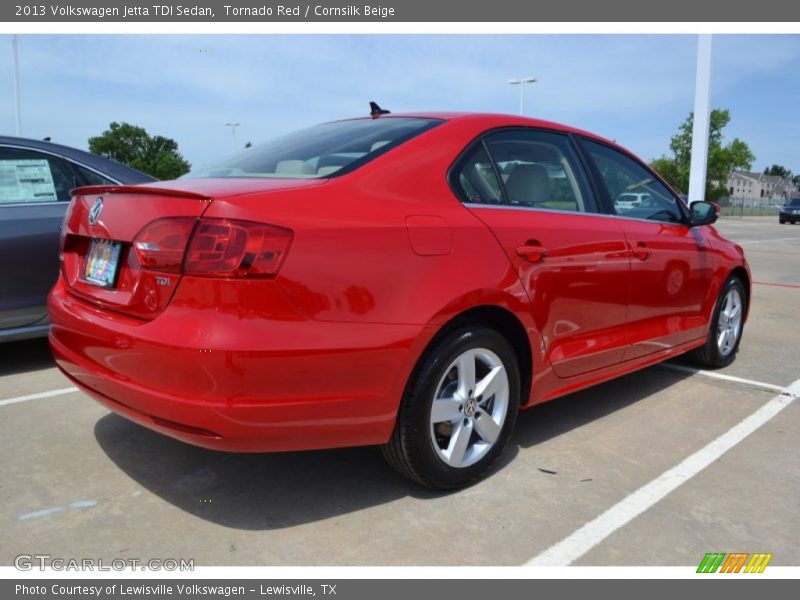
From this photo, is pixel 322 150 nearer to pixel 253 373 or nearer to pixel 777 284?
pixel 253 373

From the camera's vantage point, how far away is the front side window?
3862 mm

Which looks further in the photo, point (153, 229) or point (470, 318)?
point (470, 318)

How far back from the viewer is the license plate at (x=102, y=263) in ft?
8.71

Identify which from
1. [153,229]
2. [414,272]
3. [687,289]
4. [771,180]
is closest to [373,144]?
[414,272]

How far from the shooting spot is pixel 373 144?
2.98 m

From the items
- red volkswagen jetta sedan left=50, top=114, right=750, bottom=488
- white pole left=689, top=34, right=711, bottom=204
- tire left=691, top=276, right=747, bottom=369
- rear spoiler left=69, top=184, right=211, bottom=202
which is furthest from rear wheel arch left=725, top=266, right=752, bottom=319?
white pole left=689, top=34, right=711, bottom=204

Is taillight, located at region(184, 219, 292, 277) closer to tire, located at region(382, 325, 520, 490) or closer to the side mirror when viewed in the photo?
tire, located at region(382, 325, 520, 490)

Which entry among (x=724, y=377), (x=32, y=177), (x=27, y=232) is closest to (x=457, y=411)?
(x=724, y=377)

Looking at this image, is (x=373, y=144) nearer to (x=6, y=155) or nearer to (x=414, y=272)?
(x=414, y=272)

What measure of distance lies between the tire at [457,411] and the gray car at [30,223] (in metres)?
2.93

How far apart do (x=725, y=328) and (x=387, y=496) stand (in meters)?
3.17

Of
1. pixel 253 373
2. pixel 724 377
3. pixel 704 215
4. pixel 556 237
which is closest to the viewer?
pixel 253 373

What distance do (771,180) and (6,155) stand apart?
160520 millimetres

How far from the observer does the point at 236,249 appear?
2.28m
